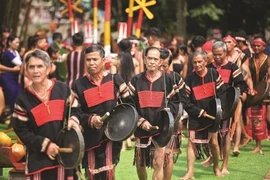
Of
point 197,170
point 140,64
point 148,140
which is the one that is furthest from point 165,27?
point 148,140

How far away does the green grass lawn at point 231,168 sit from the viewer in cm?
1154

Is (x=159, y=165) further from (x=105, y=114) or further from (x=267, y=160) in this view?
(x=267, y=160)

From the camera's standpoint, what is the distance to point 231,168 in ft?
40.5

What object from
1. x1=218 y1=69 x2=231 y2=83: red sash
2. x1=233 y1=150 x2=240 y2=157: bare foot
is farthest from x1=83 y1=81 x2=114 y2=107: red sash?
x1=233 y1=150 x2=240 y2=157: bare foot

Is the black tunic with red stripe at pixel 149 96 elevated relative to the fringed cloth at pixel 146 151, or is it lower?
elevated

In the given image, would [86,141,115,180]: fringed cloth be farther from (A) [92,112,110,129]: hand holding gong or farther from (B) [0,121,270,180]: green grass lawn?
(B) [0,121,270,180]: green grass lawn

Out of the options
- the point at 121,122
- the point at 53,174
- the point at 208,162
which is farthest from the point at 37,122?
the point at 208,162

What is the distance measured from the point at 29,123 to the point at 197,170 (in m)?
5.39

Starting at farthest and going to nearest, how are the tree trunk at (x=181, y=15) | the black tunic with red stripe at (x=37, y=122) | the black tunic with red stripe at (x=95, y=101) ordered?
the tree trunk at (x=181, y=15)
the black tunic with red stripe at (x=95, y=101)
the black tunic with red stripe at (x=37, y=122)

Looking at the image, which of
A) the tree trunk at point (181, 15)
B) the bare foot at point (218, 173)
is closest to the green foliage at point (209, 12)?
the tree trunk at point (181, 15)

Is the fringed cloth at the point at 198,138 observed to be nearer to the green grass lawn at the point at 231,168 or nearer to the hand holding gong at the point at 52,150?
the green grass lawn at the point at 231,168

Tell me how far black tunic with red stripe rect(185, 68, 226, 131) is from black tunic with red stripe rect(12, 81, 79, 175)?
4034 mm

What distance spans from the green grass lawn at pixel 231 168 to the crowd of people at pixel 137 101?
207 mm

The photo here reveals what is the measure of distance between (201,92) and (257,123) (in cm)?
355
